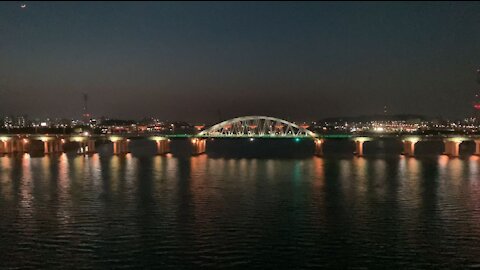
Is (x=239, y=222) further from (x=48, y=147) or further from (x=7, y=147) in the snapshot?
(x=7, y=147)

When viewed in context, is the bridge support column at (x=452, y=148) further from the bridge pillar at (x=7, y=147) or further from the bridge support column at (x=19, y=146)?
the bridge pillar at (x=7, y=147)

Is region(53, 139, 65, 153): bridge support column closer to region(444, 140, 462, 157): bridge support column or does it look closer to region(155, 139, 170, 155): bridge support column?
region(155, 139, 170, 155): bridge support column

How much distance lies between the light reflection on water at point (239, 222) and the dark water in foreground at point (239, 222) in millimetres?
63

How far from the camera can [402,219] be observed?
102 feet

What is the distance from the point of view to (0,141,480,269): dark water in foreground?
22.3 m

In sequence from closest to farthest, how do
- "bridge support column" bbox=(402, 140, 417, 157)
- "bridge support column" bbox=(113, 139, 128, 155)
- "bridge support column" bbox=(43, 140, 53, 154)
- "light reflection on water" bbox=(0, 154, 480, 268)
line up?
"light reflection on water" bbox=(0, 154, 480, 268) → "bridge support column" bbox=(402, 140, 417, 157) → "bridge support column" bbox=(113, 139, 128, 155) → "bridge support column" bbox=(43, 140, 53, 154)

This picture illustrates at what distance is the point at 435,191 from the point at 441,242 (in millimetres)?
19966

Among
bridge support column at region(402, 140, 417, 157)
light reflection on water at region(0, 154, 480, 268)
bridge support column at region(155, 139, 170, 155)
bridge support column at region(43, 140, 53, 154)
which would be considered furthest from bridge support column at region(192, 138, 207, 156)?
light reflection on water at region(0, 154, 480, 268)

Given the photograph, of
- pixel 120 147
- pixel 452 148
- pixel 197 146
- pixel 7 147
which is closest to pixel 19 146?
pixel 7 147

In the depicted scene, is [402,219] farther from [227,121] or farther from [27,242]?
[227,121]

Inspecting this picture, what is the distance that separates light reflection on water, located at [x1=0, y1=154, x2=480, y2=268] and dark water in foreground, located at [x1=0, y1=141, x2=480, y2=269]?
0.21ft

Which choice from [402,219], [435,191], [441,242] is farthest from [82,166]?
[441,242]

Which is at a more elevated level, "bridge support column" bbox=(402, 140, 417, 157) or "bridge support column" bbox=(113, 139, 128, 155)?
"bridge support column" bbox=(113, 139, 128, 155)

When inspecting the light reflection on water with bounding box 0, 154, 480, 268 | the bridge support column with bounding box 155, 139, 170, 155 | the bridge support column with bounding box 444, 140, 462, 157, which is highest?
the bridge support column with bounding box 155, 139, 170, 155
